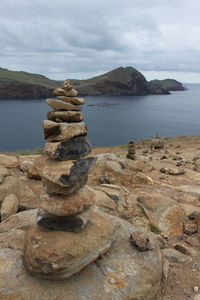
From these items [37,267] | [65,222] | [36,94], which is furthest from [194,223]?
[36,94]

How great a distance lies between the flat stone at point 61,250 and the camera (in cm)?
877

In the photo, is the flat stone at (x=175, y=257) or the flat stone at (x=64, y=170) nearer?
the flat stone at (x=64, y=170)

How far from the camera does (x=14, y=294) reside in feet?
27.5

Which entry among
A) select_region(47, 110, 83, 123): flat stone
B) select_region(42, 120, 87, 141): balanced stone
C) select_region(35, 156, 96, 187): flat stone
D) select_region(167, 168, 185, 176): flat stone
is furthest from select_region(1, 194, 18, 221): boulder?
select_region(167, 168, 185, 176): flat stone

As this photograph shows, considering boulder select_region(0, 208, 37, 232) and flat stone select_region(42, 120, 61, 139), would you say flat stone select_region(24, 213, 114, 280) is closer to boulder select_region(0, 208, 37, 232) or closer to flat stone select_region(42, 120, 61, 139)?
boulder select_region(0, 208, 37, 232)

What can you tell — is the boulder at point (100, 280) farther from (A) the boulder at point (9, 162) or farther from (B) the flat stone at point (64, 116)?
(A) the boulder at point (9, 162)

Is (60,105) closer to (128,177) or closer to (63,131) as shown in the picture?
(63,131)

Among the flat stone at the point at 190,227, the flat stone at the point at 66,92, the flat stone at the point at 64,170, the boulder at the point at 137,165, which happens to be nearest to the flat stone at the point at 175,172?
the boulder at the point at 137,165

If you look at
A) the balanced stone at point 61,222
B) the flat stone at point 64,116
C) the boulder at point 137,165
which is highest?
the flat stone at point 64,116

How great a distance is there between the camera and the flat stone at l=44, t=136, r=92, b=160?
9.91m

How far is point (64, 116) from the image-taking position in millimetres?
10352

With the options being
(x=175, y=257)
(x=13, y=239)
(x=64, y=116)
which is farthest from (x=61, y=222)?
(x=175, y=257)

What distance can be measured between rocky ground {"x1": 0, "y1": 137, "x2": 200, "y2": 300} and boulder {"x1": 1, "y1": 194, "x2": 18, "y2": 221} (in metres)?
0.05

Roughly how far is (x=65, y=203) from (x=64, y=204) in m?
0.06
